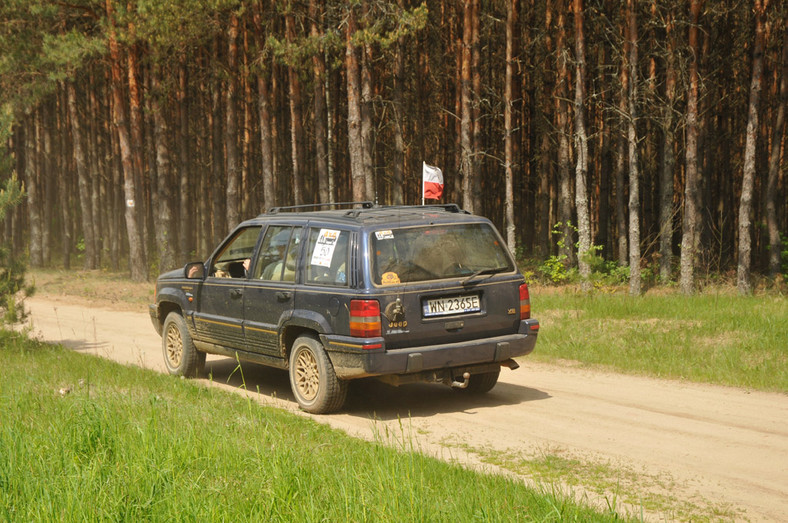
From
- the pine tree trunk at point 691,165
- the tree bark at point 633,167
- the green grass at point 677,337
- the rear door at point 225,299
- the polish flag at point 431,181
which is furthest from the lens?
the tree bark at point 633,167

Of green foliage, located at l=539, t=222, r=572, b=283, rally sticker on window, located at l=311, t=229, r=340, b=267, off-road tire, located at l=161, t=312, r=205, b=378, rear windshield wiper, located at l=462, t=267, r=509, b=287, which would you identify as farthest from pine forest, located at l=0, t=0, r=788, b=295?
rear windshield wiper, located at l=462, t=267, r=509, b=287

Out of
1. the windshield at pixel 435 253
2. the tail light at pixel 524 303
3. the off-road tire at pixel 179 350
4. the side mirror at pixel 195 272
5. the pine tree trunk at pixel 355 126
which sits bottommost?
the off-road tire at pixel 179 350

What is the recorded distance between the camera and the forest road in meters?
5.64

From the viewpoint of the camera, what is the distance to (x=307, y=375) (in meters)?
8.52

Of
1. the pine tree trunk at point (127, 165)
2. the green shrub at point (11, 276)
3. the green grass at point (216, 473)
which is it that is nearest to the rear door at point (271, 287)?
the green grass at point (216, 473)

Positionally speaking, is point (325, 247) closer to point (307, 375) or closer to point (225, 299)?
point (307, 375)

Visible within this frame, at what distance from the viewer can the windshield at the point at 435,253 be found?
319 inches

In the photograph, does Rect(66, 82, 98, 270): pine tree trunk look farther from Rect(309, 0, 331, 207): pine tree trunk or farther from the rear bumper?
the rear bumper

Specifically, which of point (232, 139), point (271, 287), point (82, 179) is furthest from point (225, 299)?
point (82, 179)

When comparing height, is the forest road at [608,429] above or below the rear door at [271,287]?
below

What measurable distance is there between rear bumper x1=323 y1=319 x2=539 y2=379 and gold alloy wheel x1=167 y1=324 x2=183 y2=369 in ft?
10.4

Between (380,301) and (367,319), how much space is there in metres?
0.20

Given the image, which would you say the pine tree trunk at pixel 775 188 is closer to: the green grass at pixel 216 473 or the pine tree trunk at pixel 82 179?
the green grass at pixel 216 473

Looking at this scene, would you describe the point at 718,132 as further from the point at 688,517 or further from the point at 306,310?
the point at 688,517
